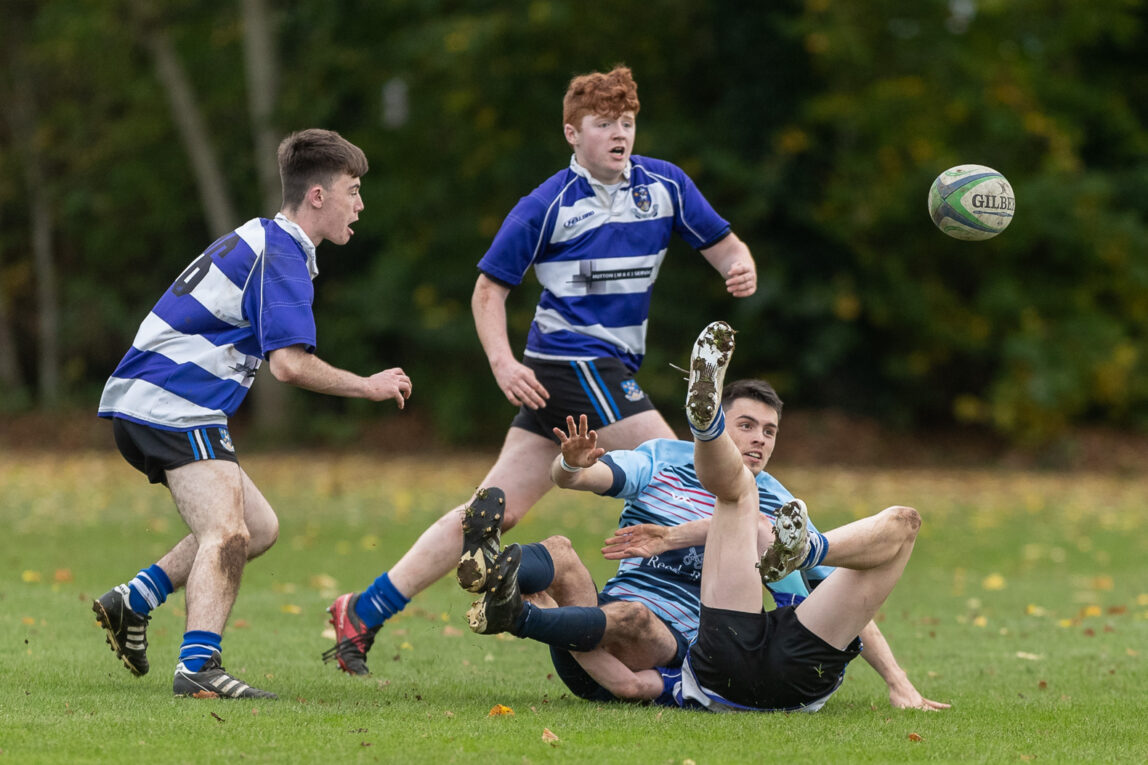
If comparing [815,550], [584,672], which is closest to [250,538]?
[584,672]

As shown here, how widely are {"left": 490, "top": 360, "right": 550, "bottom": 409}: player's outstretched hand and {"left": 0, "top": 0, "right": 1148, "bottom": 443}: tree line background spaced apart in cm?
1478

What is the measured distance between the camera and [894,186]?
2103 centimetres

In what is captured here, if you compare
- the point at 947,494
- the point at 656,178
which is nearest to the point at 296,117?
the point at 947,494

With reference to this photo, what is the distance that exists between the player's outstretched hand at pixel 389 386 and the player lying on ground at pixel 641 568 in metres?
0.58

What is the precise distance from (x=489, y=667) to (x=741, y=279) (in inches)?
79.8

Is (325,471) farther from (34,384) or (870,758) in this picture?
(870,758)

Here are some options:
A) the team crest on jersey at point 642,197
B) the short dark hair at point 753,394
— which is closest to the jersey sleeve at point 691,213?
the team crest on jersey at point 642,197

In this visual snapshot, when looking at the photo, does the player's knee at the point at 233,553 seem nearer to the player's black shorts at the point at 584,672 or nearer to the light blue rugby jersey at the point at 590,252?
the player's black shorts at the point at 584,672

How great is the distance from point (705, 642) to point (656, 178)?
88.7 inches

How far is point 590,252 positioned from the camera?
628 centimetres

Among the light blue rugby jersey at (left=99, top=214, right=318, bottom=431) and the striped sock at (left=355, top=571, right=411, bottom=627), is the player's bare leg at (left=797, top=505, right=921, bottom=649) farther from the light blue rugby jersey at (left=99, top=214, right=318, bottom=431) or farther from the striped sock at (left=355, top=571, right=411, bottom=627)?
the light blue rugby jersey at (left=99, top=214, right=318, bottom=431)

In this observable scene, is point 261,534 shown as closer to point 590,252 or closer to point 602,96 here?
point 590,252

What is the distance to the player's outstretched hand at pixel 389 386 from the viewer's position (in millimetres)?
5125

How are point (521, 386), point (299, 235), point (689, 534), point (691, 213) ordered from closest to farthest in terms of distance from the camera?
point (689, 534), point (299, 235), point (521, 386), point (691, 213)
